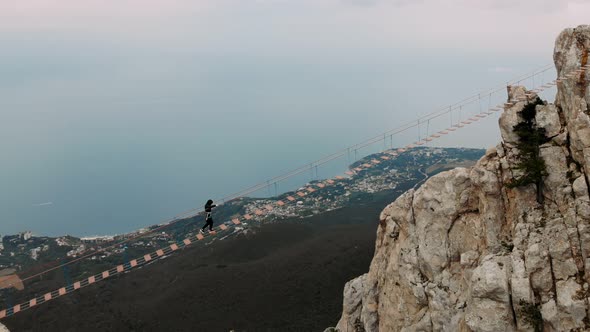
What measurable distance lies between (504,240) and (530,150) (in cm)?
508

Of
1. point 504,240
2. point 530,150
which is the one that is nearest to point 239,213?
point 504,240

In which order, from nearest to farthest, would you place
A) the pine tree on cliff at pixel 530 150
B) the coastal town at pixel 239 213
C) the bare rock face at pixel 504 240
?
the bare rock face at pixel 504 240
the pine tree on cliff at pixel 530 150
the coastal town at pixel 239 213

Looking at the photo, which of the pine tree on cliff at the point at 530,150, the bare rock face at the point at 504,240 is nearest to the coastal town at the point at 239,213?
the bare rock face at the point at 504,240

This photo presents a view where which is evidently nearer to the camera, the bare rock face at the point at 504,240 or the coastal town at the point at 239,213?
the bare rock face at the point at 504,240

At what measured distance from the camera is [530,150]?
23.5m

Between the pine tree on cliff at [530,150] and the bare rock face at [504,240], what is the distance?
0.93ft

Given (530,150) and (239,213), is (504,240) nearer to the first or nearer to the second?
(530,150)

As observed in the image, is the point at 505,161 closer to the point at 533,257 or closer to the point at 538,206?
the point at 538,206

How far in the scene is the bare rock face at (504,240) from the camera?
20.1m

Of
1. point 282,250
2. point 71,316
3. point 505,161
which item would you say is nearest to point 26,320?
point 71,316

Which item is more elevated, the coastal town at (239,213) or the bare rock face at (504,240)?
the bare rock face at (504,240)

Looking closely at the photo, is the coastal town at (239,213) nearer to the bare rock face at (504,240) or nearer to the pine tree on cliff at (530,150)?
the bare rock face at (504,240)

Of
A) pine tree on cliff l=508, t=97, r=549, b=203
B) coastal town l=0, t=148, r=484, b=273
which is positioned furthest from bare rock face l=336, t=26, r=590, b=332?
coastal town l=0, t=148, r=484, b=273

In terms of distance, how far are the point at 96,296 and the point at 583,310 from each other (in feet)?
219
